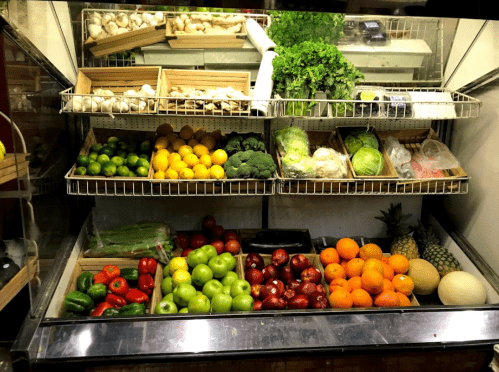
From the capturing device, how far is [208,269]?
93.1 inches

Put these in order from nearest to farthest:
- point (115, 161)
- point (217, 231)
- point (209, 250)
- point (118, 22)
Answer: point (115, 161)
point (118, 22)
point (209, 250)
point (217, 231)

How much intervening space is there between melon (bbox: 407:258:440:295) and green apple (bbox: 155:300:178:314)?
1.31 m

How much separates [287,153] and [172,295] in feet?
3.17

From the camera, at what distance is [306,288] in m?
2.25

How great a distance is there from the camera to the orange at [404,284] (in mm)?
2322

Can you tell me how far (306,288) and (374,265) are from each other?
415 millimetres

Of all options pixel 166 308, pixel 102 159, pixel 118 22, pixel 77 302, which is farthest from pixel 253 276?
pixel 118 22

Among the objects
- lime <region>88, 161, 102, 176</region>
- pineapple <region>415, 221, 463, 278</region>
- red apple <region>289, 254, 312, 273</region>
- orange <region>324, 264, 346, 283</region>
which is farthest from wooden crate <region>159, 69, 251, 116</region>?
pineapple <region>415, 221, 463, 278</region>

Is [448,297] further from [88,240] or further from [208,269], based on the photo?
[88,240]

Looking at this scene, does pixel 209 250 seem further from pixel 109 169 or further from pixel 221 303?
pixel 109 169

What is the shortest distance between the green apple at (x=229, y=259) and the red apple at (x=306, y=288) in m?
0.42

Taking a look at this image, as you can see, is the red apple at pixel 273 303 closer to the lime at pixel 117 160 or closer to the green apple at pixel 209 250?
the green apple at pixel 209 250

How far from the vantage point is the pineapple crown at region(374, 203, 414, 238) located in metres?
2.80

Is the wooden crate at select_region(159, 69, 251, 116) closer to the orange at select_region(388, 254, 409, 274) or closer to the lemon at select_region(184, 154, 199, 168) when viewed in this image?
the lemon at select_region(184, 154, 199, 168)
